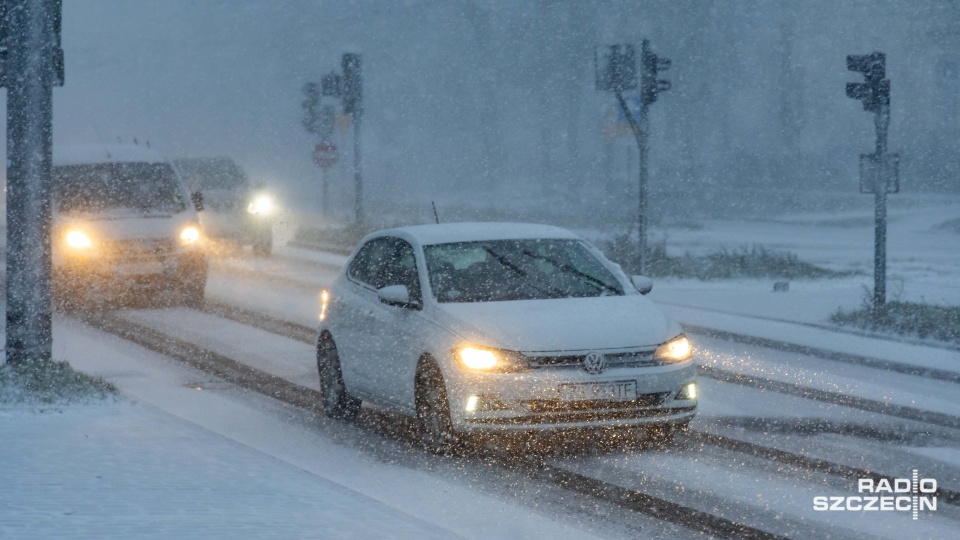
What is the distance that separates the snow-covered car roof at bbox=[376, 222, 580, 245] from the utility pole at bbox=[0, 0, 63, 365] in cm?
246

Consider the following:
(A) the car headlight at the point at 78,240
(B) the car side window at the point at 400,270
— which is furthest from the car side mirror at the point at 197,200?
(B) the car side window at the point at 400,270

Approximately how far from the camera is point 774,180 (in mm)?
57531

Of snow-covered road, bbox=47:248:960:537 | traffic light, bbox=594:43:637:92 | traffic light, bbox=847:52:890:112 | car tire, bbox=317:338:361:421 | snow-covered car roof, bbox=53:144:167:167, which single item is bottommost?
snow-covered road, bbox=47:248:960:537

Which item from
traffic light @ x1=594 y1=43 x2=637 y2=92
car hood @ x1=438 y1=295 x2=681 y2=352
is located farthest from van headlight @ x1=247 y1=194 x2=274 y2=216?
car hood @ x1=438 y1=295 x2=681 y2=352

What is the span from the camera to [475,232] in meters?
10.7

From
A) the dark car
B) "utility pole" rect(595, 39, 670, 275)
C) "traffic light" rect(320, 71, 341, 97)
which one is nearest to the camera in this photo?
"utility pole" rect(595, 39, 670, 275)

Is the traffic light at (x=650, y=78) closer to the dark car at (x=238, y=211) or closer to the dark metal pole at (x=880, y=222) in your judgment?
the dark metal pole at (x=880, y=222)

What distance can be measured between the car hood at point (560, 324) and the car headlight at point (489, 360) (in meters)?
0.05

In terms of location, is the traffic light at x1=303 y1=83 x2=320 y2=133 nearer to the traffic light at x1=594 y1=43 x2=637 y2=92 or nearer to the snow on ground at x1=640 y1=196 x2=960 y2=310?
the snow on ground at x1=640 y1=196 x2=960 y2=310

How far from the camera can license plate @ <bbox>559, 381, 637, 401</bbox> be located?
28.9ft

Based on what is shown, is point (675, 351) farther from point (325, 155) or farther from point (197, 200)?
point (325, 155)

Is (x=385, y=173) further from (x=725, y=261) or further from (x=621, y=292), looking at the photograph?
(x=621, y=292)

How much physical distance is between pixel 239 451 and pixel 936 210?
36.7 metres

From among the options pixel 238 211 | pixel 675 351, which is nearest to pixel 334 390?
pixel 675 351
